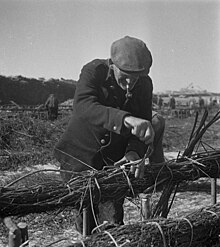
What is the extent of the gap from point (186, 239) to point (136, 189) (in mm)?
360

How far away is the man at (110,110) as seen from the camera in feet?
5.96

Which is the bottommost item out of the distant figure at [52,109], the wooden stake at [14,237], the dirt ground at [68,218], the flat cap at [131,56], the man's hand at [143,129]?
the dirt ground at [68,218]

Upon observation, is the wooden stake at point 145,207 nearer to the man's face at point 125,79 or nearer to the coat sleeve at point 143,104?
the coat sleeve at point 143,104

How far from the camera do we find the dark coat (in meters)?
1.94

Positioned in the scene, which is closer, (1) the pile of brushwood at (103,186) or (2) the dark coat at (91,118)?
(1) the pile of brushwood at (103,186)

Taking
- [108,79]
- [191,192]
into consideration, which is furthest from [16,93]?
[108,79]

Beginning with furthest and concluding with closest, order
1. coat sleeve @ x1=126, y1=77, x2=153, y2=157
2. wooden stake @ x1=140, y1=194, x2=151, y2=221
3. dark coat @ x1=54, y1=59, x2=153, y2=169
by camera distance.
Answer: coat sleeve @ x1=126, y1=77, x2=153, y2=157 < dark coat @ x1=54, y1=59, x2=153, y2=169 < wooden stake @ x1=140, y1=194, x2=151, y2=221

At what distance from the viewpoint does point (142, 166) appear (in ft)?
5.80

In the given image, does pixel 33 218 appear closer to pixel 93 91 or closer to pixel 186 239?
pixel 93 91

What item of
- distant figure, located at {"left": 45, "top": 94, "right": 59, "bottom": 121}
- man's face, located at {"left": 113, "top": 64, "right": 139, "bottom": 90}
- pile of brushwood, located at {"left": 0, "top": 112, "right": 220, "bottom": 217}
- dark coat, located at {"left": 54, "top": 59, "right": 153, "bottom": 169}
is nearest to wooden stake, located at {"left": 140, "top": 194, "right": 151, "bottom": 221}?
pile of brushwood, located at {"left": 0, "top": 112, "right": 220, "bottom": 217}

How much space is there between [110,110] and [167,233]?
0.58 m

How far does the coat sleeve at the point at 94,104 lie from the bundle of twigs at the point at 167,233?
1.45 ft

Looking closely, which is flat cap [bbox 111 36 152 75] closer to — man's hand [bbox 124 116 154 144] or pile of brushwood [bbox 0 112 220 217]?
man's hand [bbox 124 116 154 144]

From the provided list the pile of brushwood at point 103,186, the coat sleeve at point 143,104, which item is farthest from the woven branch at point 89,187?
the coat sleeve at point 143,104
